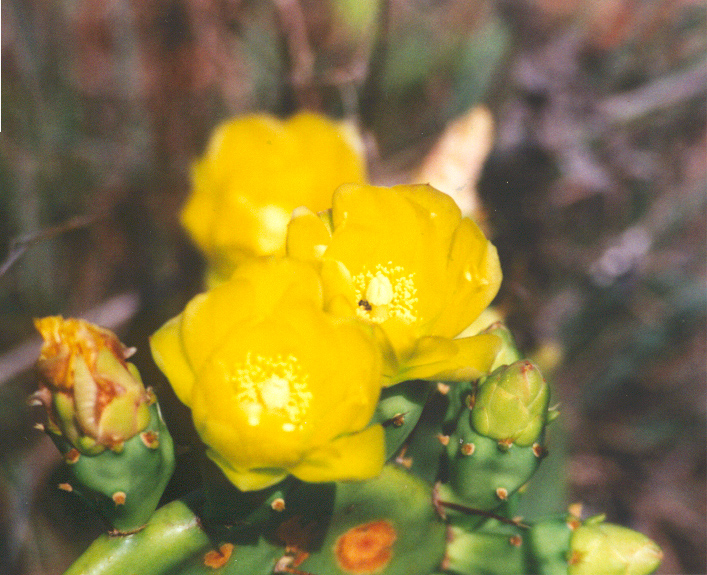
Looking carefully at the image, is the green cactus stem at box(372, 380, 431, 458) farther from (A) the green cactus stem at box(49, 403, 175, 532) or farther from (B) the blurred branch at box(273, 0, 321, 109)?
(B) the blurred branch at box(273, 0, 321, 109)

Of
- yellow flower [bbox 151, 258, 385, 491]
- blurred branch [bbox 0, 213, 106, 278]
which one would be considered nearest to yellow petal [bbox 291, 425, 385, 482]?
yellow flower [bbox 151, 258, 385, 491]

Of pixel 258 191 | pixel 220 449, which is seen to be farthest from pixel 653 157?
pixel 220 449

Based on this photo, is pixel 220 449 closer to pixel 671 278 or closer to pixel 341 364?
pixel 341 364

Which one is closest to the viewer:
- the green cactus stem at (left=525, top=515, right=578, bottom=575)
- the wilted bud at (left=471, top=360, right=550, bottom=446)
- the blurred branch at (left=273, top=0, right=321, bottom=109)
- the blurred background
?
the wilted bud at (left=471, top=360, right=550, bottom=446)

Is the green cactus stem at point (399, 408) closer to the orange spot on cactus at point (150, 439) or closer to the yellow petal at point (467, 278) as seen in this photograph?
the yellow petal at point (467, 278)

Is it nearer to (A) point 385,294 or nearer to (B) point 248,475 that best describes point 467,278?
(A) point 385,294

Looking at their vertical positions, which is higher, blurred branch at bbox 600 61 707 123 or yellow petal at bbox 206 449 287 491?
yellow petal at bbox 206 449 287 491

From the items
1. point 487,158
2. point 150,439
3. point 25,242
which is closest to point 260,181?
point 25,242
